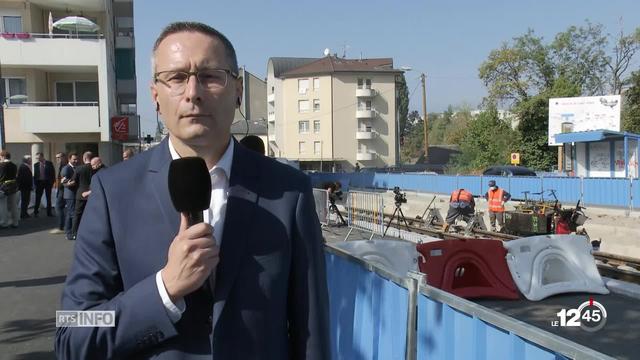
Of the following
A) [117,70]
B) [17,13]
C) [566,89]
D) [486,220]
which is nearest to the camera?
[486,220]

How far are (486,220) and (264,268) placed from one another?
20.8m

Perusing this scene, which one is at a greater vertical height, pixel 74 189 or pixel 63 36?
pixel 63 36

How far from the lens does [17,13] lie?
89.7 ft

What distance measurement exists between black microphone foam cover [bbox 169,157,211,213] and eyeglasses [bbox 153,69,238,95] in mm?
301

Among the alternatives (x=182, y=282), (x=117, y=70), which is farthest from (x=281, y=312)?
(x=117, y=70)

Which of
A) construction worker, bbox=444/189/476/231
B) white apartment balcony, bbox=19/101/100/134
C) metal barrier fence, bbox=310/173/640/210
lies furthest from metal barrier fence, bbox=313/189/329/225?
white apartment balcony, bbox=19/101/100/134

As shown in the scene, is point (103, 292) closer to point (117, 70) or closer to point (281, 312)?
point (281, 312)

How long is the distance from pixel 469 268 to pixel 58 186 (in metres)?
9.51

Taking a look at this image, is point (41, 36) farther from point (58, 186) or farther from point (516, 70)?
point (516, 70)

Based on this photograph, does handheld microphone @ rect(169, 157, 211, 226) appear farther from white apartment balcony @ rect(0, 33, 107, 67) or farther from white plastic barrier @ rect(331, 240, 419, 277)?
white apartment balcony @ rect(0, 33, 107, 67)

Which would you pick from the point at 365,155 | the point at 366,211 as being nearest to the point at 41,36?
the point at 366,211

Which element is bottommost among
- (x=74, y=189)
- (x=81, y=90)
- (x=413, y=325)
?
(x=413, y=325)

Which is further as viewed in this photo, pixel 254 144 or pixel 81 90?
pixel 81 90

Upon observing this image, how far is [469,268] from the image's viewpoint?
29.3 feet
